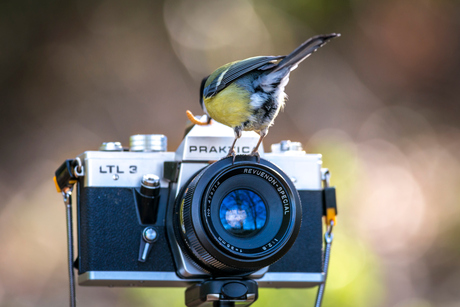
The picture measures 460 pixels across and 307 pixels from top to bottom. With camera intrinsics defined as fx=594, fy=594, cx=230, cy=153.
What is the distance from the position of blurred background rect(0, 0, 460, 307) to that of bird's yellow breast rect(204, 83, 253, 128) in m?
1.01

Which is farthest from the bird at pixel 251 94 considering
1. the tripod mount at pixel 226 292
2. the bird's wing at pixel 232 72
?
the tripod mount at pixel 226 292

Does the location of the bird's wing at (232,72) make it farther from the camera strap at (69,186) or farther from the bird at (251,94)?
the camera strap at (69,186)

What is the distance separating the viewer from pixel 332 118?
2.61 metres

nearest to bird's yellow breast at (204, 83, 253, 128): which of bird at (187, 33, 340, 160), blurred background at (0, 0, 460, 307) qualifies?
bird at (187, 33, 340, 160)

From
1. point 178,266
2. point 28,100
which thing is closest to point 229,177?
point 178,266

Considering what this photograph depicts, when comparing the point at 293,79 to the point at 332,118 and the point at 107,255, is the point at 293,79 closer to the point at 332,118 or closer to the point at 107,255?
the point at 332,118

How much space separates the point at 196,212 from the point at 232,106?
0.18 metres

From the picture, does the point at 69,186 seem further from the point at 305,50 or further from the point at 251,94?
the point at 305,50

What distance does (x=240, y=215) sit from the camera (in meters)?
0.89

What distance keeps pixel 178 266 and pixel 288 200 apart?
0.77 ft

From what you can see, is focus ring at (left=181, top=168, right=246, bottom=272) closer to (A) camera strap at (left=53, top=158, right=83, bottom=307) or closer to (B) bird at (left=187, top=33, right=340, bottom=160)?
(B) bird at (left=187, top=33, right=340, bottom=160)

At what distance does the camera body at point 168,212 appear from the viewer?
2.94 feet

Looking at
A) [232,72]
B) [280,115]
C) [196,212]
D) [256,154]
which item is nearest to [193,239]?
[196,212]

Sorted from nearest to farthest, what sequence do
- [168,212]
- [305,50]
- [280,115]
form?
[305,50], [168,212], [280,115]
